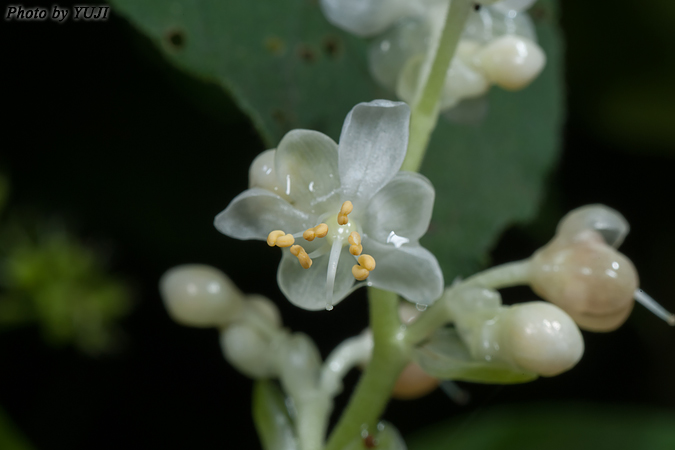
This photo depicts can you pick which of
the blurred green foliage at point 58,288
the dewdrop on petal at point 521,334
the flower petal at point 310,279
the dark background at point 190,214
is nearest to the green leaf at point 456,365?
the dewdrop on petal at point 521,334

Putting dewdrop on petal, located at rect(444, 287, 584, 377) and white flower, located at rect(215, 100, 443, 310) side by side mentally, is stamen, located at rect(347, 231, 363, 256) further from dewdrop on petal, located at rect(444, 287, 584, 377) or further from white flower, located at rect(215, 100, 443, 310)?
dewdrop on petal, located at rect(444, 287, 584, 377)

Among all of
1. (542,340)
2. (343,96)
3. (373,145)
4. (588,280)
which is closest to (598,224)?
(588,280)

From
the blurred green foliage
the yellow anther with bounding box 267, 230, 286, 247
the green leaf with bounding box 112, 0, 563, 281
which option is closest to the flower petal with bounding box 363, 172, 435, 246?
the yellow anther with bounding box 267, 230, 286, 247

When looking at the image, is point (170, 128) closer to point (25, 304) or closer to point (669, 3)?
point (25, 304)

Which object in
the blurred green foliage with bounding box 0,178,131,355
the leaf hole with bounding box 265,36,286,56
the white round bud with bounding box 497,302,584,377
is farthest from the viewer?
the blurred green foliage with bounding box 0,178,131,355

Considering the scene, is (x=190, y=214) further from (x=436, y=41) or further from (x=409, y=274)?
(x=409, y=274)

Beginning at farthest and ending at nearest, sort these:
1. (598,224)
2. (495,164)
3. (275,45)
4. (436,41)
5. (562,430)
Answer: (562,430), (495,164), (275,45), (436,41), (598,224)
